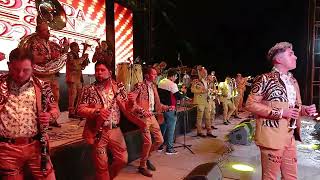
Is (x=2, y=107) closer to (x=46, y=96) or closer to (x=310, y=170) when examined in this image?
(x=46, y=96)

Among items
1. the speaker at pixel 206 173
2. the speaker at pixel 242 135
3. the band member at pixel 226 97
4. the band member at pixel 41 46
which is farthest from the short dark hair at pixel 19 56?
the band member at pixel 226 97

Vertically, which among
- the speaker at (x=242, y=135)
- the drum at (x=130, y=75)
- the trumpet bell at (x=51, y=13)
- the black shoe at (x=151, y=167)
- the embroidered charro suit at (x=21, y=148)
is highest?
the trumpet bell at (x=51, y=13)

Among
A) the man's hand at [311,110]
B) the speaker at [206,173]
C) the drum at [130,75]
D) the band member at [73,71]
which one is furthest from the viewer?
the drum at [130,75]

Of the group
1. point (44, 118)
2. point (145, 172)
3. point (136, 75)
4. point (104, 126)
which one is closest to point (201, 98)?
point (136, 75)

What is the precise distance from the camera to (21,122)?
10.0 feet

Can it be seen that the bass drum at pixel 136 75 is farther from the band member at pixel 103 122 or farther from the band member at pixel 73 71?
the band member at pixel 103 122

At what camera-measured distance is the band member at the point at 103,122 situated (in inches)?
161

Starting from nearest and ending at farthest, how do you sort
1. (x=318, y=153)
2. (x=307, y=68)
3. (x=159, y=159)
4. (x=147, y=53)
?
(x=159, y=159)
(x=318, y=153)
(x=147, y=53)
(x=307, y=68)

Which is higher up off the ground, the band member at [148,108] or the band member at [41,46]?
the band member at [41,46]

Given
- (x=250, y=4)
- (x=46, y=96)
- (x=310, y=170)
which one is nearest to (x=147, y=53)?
(x=250, y=4)

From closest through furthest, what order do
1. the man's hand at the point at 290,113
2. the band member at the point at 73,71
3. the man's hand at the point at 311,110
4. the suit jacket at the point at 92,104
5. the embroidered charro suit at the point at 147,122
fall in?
the man's hand at the point at 290,113 → the man's hand at the point at 311,110 → the suit jacket at the point at 92,104 → the embroidered charro suit at the point at 147,122 → the band member at the point at 73,71

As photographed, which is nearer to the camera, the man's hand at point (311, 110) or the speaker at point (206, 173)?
the speaker at point (206, 173)

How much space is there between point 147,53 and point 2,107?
10.8 meters

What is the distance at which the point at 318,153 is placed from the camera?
774 centimetres
